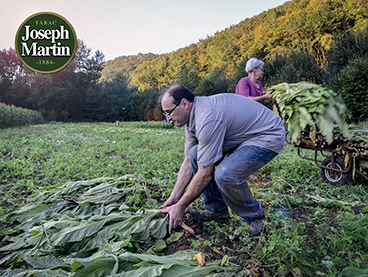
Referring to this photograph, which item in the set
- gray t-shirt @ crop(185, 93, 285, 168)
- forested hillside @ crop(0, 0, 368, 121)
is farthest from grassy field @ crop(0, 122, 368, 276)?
forested hillside @ crop(0, 0, 368, 121)

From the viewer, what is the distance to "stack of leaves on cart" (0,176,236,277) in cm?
167

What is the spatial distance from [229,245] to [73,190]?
89.5 inches

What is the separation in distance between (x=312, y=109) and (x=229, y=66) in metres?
35.0

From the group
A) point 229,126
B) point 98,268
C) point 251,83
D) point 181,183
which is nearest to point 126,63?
point 251,83

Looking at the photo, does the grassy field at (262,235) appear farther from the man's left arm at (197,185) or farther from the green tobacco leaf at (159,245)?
the man's left arm at (197,185)

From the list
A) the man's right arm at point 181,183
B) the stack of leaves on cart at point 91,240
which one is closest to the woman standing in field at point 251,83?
the man's right arm at point 181,183

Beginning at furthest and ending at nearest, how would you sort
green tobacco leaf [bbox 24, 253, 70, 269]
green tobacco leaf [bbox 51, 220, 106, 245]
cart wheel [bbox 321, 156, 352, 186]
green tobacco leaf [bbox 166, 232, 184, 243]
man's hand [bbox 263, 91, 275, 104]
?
cart wheel [bbox 321, 156, 352, 186]
man's hand [bbox 263, 91, 275, 104]
green tobacco leaf [bbox 166, 232, 184, 243]
green tobacco leaf [bbox 51, 220, 106, 245]
green tobacco leaf [bbox 24, 253, 70, 269]

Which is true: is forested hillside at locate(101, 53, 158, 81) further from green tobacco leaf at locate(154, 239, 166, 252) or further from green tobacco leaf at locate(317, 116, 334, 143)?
green tobacco leaf at locate(154, 239, 166, 252)

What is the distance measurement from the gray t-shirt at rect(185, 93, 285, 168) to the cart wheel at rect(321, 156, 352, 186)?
217cm

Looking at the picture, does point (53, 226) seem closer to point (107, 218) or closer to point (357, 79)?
point (107, 218)

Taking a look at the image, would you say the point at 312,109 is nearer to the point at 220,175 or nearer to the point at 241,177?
the point at 241,177

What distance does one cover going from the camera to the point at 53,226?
2.32 m

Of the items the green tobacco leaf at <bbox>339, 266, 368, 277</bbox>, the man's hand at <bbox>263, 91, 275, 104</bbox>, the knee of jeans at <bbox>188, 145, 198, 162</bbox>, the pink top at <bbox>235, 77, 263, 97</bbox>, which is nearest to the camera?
the green tobacco leaf at <bbox>339, 266, 368, 277</bbox>

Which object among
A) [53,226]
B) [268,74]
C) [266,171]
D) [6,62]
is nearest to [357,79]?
[268,74]
